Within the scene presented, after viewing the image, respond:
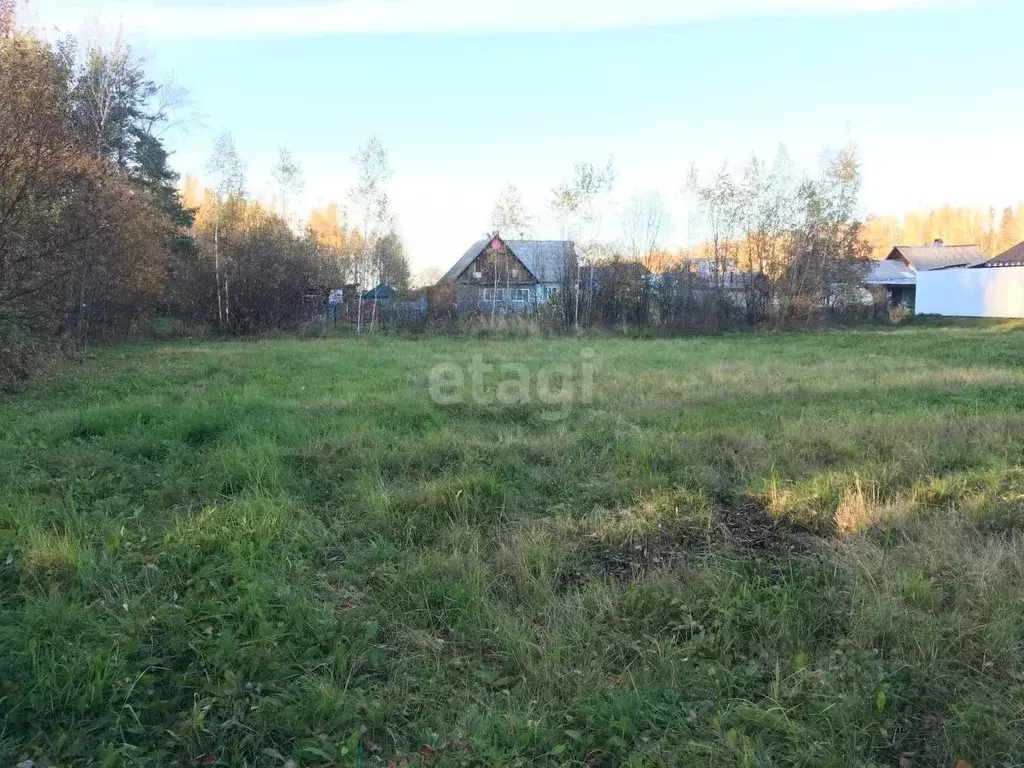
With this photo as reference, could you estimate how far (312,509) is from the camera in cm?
441

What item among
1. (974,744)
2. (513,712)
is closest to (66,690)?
(513,712)

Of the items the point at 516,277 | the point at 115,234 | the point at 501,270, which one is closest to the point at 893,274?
the point at 516,277

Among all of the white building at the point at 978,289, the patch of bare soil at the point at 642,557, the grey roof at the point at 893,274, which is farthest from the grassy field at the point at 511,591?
the grey roof at the point at 893,274

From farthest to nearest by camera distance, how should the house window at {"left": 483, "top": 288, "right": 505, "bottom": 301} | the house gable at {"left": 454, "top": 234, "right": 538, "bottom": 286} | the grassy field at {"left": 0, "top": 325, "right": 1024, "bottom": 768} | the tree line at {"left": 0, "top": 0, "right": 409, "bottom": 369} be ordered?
the house gable at {"left": 454, "top": 234, "right": 538, "bottom": 286}, the house window at {"left": 483, "top": 288, "right": 505, "bottom": 301}, the tree line at {"left": 0, "top": 0, "right": 409, "bottom": 369}, the grassy field at {"left": 0, "top": 325, "right": 1024, "bottom": 768}

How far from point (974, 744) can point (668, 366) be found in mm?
9785

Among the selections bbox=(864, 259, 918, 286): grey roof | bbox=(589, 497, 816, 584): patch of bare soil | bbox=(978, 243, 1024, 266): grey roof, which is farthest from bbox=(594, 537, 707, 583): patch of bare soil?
bbox=(864, 259, 918, 286): grey roof

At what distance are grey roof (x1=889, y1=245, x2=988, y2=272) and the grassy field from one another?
41879 millimetres

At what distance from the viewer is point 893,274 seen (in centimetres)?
4138

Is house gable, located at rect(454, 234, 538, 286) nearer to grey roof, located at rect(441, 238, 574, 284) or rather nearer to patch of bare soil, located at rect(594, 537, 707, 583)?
grey roof, located at rect(441, 238, 574, 284)

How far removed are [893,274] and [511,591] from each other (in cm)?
4706

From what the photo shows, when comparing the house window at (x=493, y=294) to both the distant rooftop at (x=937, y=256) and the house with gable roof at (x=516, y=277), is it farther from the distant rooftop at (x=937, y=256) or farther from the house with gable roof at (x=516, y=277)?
the distant rooftop at (x=937, y=256)

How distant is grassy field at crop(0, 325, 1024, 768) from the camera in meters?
2.31

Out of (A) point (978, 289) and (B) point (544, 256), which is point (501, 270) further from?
(A) point (978, 289)

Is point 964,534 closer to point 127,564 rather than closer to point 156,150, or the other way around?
point 127,564
